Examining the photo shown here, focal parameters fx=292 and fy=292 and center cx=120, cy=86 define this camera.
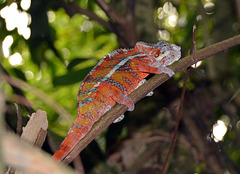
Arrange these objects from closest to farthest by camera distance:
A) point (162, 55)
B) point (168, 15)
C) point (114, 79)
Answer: point (114, 79), point (162, 55), point (168, 15)

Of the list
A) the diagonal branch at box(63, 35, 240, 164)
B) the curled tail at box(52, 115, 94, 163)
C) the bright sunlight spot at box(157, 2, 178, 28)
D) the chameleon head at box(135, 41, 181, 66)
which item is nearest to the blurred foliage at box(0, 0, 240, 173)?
the bright sunlight spot at box(157, 2, 178, 28)

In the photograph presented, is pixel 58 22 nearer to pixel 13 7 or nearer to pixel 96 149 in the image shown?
pixel 13 7

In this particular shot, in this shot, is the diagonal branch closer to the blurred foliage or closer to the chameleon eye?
the chameleon eye

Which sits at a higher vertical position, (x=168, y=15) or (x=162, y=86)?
(x=168, y=15)

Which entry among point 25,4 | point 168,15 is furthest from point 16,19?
Result: point 168,15

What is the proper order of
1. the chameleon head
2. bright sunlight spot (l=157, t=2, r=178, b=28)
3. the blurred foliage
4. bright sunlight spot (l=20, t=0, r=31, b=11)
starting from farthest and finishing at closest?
bright sunlight spot (l=157, t=2, r=178, b=28)
bright sunlight spot (l=20, t=0, r=31, b=11)
the blurred foliage
the chameleon head

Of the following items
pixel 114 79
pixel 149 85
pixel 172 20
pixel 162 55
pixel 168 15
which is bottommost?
pixel 149 85

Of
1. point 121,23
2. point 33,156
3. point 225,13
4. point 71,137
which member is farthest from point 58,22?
point 33,156

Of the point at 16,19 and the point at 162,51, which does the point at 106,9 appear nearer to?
the point at 16,19
